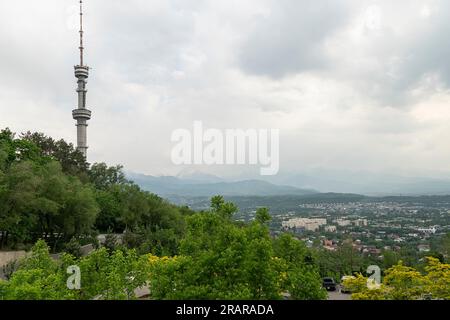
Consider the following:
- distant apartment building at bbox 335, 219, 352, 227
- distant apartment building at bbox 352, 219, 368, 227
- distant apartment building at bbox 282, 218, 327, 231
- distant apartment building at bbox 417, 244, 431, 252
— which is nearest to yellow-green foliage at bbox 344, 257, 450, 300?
distant apartment building at bbox 417, 244, 431, 252

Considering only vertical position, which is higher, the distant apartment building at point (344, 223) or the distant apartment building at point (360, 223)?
the distant apartment building at point (360, 223)

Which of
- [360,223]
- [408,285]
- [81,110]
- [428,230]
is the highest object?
[81,110]

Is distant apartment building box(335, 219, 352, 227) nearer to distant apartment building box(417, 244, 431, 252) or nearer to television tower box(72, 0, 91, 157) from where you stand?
distant apartment building box(417, 244, 431, 252)

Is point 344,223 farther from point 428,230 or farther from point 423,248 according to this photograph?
point 423,248

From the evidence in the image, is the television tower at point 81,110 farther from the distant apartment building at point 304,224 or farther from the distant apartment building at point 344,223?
the distant apartment building at point 344,223

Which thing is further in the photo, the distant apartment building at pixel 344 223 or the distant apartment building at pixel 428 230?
the distant apartment building at pixel 344 223

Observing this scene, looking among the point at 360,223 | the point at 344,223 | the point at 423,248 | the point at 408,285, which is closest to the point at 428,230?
the point at 360,223

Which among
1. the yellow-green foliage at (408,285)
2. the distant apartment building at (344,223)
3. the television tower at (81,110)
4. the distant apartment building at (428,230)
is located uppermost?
the television tower at (81,110)

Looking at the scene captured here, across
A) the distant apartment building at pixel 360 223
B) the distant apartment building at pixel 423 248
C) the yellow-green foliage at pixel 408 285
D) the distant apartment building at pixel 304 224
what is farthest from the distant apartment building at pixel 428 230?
the yellow-green foliage at pixel 408 285

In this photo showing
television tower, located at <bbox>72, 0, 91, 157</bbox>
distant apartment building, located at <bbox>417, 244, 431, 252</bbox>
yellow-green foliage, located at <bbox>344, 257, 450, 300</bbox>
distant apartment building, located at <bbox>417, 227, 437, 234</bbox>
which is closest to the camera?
yellow-green foliage, located at <bbox>344, 257, 450, 300</bbox>

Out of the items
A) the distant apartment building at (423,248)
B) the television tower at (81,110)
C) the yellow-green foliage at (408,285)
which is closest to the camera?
the yellow-green foliage at (408,285)
